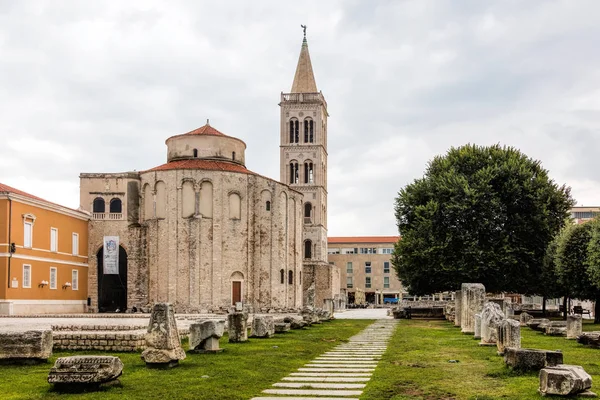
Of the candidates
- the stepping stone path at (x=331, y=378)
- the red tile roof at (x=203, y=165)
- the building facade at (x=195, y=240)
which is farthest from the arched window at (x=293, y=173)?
the stepping stone path at (x=331, y=378)

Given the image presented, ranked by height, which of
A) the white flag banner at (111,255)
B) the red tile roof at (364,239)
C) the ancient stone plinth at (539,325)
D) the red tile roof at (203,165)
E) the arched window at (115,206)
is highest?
the red tile roof at (203,165)

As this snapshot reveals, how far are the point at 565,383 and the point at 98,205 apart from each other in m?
55.1

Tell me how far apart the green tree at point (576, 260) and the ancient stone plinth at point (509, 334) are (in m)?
18.8

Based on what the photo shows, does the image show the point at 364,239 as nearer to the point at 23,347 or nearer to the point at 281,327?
the point at 281,327

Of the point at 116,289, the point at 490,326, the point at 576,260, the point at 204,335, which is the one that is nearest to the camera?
the point at 204,335

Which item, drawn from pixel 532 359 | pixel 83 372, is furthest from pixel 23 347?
pixel 532 359

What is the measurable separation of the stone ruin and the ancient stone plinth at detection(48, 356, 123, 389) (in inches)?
237

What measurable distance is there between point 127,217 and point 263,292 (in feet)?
39.6

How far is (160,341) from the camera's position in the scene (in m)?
12.9

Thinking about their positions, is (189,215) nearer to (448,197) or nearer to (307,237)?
(448,197)

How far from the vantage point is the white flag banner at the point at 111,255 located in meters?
50.5

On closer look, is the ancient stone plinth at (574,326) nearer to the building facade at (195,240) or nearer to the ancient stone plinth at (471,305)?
the ancient stone plinth at (471,305)

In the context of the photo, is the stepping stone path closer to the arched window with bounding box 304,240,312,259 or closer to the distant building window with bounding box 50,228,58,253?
the distant building window with bounding box 50,228,58,253

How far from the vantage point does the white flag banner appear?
50.5 meters
